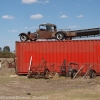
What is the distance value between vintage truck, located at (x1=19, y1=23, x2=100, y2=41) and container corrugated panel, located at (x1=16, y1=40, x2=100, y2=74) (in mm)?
707

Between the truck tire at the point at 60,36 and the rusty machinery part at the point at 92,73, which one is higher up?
the truck tire at the point at 60,36

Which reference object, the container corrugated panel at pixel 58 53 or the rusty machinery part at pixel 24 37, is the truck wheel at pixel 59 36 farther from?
the rusty machinery part at pixel 24 37

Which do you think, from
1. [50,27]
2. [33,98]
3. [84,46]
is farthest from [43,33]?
[33,98]

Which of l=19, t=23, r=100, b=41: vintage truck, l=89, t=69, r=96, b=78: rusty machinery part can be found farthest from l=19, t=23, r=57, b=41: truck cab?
l=89, t=69, r=96, b=78: rusty machinery part

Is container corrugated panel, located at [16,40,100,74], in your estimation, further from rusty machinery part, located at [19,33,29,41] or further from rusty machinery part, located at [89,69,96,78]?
rusty machinery part, located at [19,33,29,41]

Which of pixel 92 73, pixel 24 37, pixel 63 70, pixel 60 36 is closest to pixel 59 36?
pixel 60 36

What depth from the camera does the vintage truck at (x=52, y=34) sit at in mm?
20587

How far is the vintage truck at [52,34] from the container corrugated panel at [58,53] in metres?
0.71

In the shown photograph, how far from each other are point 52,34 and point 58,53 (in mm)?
1712

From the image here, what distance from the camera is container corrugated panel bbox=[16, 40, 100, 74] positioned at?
19750 mm

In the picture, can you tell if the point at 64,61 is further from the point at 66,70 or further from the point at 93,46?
the point at 93,46

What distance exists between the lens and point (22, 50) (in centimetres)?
2141

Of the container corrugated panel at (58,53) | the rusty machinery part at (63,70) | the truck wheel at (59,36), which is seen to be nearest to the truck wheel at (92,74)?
the container corrugated panel at (58,53)

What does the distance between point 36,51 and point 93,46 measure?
4564mm
